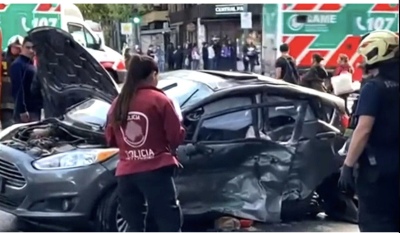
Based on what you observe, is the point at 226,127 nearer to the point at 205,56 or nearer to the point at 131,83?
the point at 131,83

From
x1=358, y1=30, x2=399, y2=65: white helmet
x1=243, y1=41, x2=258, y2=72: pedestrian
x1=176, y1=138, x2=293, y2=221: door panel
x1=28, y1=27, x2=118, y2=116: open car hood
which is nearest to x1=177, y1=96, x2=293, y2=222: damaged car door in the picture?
x1=176, y1=138, x2=293, y2=221: door panel

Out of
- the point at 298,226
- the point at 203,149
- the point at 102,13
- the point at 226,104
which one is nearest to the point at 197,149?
the point at 203,149

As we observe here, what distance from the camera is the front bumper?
705 centimetres

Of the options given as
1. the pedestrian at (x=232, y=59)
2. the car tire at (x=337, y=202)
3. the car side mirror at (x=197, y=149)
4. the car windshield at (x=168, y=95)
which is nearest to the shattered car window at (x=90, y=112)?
the car windshield at (x=168, y=95)

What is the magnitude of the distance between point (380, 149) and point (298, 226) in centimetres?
311

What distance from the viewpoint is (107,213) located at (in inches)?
278

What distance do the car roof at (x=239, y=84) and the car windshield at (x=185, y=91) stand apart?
64 mm

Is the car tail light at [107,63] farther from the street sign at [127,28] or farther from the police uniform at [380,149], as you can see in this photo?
the police uniform at [380,149]

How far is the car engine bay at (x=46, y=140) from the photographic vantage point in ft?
24.4

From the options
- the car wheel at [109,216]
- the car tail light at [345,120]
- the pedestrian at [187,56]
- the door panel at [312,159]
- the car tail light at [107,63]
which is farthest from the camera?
the car tail light at [107,63]

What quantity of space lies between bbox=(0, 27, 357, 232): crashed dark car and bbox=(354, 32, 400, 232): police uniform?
244cm

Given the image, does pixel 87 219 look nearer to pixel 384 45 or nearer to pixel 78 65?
pixel 78 65

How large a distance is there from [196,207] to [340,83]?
15.9 ft

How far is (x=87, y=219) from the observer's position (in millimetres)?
7117
